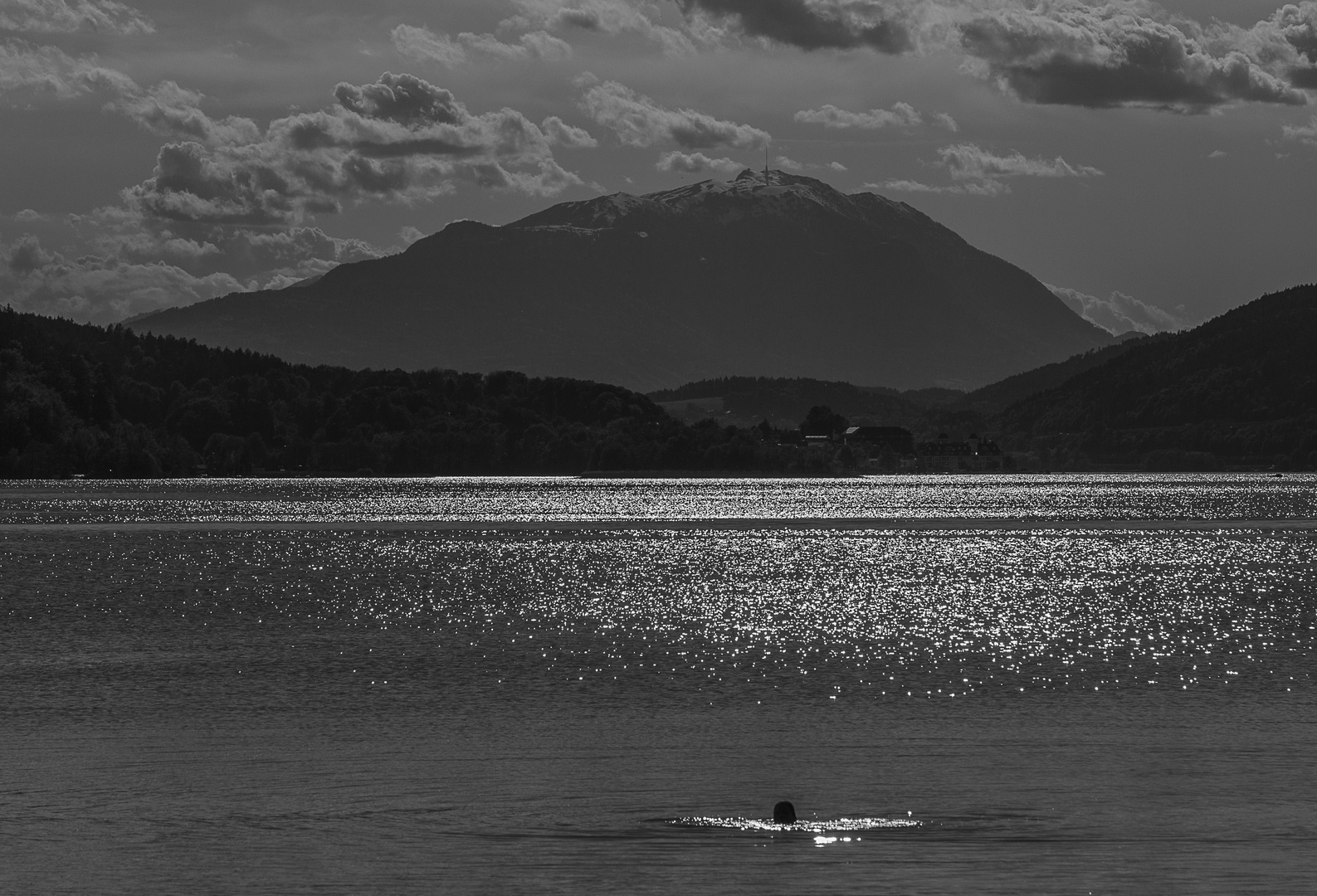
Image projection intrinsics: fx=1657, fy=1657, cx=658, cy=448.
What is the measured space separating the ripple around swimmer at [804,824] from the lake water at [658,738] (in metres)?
0.10

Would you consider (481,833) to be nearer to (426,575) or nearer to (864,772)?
(864,772)

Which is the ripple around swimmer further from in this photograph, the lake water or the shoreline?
the shoreline

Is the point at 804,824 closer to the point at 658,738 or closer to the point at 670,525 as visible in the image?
the point at 658,738

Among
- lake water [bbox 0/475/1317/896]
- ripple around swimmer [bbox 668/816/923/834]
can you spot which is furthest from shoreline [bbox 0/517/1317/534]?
ripple around swimmer [bbox 668/816/923/834]

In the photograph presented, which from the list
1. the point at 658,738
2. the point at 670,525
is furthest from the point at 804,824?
the point at 670,525

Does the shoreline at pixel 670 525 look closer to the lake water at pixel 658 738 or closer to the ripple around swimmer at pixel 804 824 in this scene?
the lake water at pixel 658 738

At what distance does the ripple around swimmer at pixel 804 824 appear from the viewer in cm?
3164

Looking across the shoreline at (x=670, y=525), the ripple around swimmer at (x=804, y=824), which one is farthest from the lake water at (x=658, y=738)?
the shoreline at (x=670, y=525)

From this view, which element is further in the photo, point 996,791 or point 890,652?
point 890,652

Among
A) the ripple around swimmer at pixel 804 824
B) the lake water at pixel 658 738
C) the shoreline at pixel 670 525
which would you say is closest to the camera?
the lake water at pixel 658 738

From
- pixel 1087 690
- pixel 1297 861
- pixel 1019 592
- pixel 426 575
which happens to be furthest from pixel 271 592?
pixel 1297 861

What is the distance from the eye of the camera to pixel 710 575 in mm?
104562

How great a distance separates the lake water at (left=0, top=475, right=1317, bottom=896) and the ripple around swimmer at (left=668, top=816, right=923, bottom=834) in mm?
98

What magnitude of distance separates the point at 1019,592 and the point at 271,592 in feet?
133
